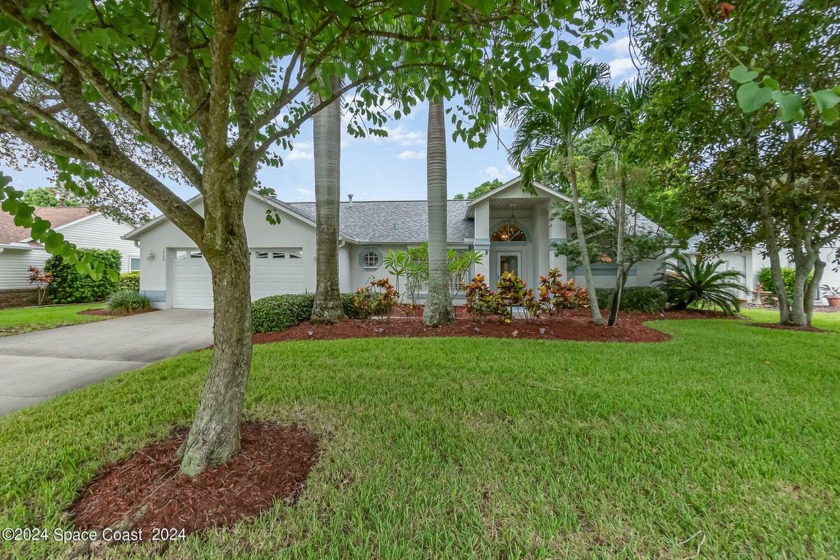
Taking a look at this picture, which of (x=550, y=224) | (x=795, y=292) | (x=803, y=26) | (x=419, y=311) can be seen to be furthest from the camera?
(x=550, y=224)

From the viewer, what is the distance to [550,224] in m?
12.4

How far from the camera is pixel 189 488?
2127 mm

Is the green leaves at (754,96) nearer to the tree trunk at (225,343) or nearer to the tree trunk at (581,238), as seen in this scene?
the tree trunk at (225,343)

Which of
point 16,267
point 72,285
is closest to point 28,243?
point 16,267

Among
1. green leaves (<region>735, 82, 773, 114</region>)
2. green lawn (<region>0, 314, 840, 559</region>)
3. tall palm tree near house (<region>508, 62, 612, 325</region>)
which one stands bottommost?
green lawn (<region>0, 314, 840, 559</region>)

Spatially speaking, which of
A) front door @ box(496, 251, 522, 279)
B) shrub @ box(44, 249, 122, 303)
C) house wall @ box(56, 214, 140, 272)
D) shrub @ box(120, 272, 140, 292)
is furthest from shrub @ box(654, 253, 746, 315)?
house wall @ box(56, 214, 140, 272)

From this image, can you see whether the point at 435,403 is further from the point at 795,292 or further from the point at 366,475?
the point at 795,292

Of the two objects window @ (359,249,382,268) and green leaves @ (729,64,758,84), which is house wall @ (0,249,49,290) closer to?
window @ (359,249,382,268)

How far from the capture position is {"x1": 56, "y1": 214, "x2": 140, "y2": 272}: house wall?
56.9 feet

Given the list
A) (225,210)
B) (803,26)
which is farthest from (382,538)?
(803,26)

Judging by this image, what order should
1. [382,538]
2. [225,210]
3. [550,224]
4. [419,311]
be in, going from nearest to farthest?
1. [382,538]
2. [225,210]
3. [419,311]
4. [550,224]

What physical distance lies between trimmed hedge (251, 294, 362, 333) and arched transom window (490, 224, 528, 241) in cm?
784

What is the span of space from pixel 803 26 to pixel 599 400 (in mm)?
4297

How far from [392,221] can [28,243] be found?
51.5ft
